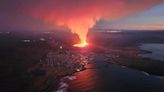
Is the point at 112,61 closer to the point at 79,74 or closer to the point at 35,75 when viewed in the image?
the point at 79,74

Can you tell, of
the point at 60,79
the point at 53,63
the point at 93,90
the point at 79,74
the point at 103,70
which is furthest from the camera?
the point at 53,63

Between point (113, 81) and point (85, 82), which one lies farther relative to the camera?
point (113, 81)

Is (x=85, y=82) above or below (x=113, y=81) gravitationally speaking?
above

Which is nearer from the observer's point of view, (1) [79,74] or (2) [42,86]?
(2) [42,86]

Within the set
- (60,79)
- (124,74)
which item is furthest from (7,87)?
(124,74)

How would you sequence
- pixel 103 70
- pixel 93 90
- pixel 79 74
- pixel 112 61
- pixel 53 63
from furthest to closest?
pixel 112 61 < pixel 53 63 < pixel 103 70 < pixel 79 74 < pixel 93 90

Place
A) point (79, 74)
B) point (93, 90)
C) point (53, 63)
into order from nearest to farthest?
point (93, 90), point (79, 74), point (53, 63)

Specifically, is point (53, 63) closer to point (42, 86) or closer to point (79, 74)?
point (79, 74)

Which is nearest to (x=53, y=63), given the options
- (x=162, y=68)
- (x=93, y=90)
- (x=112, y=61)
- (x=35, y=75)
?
(x=35, y=75)

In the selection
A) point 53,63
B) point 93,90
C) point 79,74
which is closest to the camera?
point 93,90
